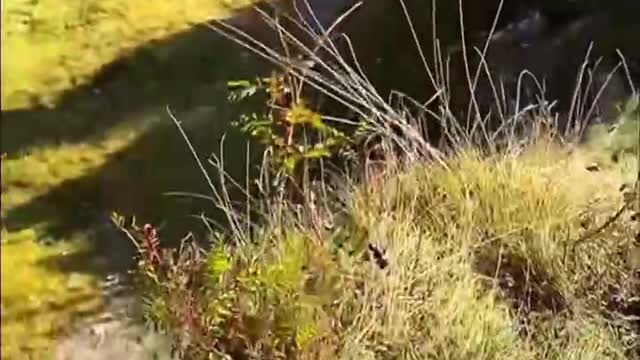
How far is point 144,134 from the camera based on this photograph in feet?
10.6

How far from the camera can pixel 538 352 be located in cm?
264

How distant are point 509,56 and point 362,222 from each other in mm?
1015

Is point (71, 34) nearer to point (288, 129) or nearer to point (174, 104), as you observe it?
point (174, 104)

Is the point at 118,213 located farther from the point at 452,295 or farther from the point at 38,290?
the point at 452,295

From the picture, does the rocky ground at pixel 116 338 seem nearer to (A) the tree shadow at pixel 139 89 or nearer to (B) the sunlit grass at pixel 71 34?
(A) the tree shadow at pixel 139 89

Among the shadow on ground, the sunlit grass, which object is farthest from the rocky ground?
the sunlit grass

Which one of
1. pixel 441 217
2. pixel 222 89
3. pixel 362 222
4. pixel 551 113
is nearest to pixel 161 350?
pixel 362 222

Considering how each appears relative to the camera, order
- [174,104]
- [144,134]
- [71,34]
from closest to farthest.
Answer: [144,134] < [174,104] < [71,34]

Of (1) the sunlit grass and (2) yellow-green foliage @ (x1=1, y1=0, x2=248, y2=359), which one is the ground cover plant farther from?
(1) the sunlit grass

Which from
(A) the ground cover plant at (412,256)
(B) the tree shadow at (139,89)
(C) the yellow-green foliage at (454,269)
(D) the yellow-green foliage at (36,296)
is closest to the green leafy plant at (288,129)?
(A) the ground cover plant at (412,256)

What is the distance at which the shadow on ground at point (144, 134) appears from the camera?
2.95 m

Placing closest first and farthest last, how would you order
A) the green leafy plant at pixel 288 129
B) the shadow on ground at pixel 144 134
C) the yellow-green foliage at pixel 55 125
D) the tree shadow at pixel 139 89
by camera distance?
1. the yellow-green foliage at pixel 55 125
2. the green leafy plant at pixel 288 129
3. the shadow on ground at pixel 144 134
4. the tree shadow at pixel 139 89

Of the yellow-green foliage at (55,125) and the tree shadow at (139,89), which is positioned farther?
the tree shadow at (139,89)

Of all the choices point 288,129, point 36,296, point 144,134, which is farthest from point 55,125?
point 288,129
